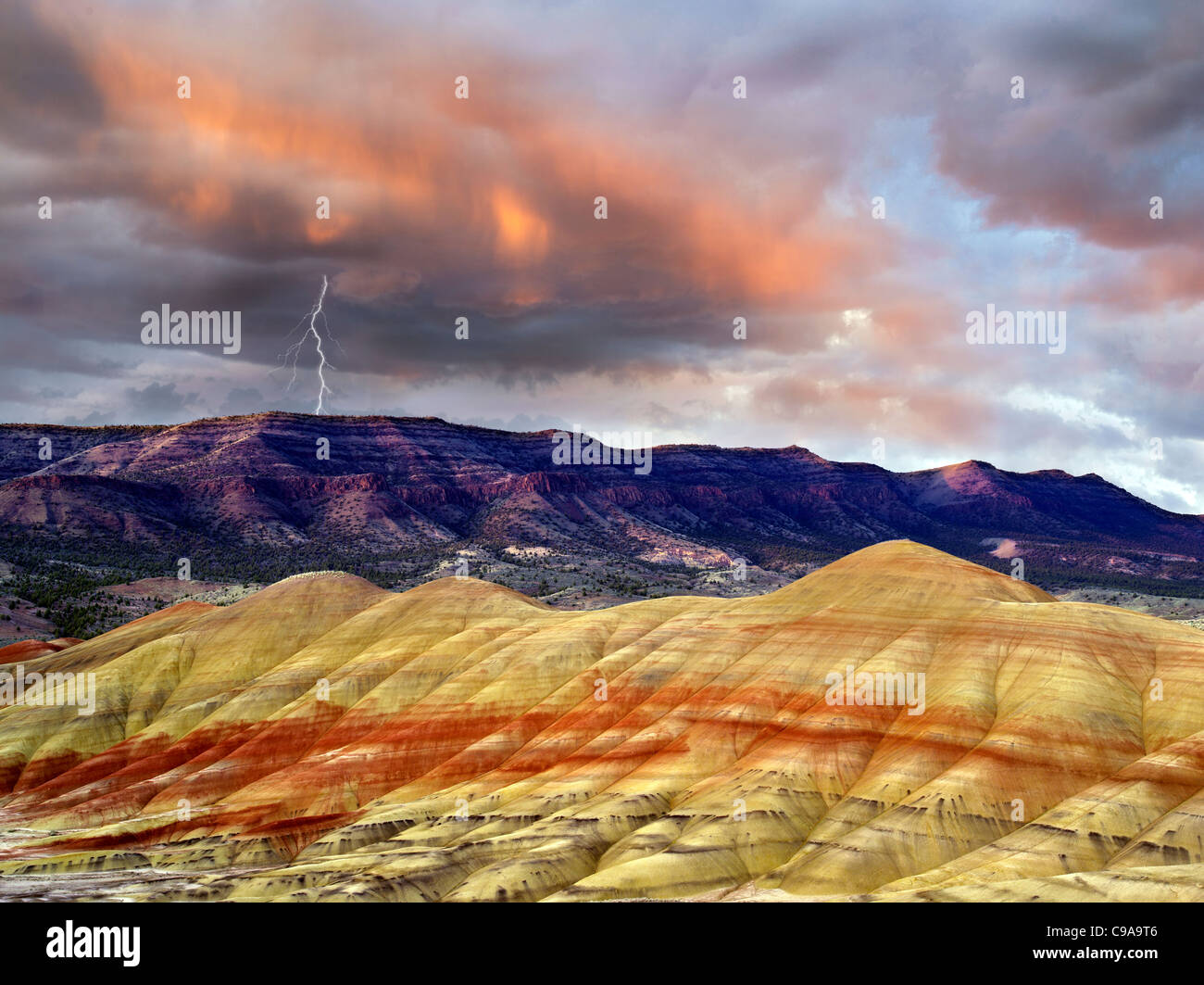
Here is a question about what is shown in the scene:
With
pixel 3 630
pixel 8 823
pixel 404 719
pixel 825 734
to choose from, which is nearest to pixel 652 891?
pixel 825 734

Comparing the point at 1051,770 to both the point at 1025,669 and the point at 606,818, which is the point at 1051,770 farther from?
the point at 606,818

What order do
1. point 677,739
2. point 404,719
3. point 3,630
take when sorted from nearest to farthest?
point 677,739 < point 404,719 < point 3,630

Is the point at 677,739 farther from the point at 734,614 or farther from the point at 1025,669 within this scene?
the point at 1025,669

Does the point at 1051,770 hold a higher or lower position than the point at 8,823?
higher
